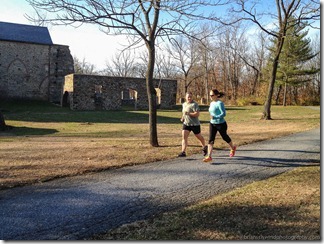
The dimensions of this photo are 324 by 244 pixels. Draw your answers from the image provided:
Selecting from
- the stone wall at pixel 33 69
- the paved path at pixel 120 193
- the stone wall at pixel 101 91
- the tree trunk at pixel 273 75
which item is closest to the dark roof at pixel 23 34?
the stone wall at pixel 33 69

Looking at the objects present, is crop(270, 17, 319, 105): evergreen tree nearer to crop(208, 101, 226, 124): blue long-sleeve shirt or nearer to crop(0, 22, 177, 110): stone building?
crop(0, 22, 177, 110): stone building

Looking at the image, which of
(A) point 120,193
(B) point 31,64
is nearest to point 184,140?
(A) point 120,193

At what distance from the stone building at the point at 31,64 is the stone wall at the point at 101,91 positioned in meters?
2.85

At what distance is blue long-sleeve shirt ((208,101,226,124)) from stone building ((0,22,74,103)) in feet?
105

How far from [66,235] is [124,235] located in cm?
65

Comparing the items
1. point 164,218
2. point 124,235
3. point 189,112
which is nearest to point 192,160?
point 189,112

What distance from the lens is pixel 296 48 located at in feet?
137

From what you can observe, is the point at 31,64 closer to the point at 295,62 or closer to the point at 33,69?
the point at 33,69

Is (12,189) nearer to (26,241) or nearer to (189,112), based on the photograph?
(26,241)

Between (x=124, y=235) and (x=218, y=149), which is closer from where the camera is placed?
(x=124, y=235)

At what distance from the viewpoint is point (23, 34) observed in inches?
1422

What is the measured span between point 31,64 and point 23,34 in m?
3.46

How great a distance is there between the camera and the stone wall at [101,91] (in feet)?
107

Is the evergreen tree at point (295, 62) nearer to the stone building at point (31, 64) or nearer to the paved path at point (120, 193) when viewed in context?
the stone building at point (31, 64)
